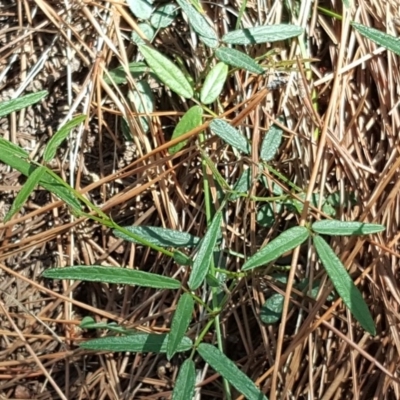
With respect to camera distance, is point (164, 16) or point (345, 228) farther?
point (164, 16)

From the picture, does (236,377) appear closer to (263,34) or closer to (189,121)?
(189,121)

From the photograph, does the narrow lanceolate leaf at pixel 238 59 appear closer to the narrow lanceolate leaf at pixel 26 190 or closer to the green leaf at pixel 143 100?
the green leaf at pixel 143 100

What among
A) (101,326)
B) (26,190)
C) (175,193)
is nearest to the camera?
(26,190)

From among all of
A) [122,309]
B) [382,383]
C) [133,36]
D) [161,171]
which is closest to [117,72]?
[133,36]

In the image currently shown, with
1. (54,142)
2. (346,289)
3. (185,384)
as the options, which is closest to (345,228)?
(346,289)

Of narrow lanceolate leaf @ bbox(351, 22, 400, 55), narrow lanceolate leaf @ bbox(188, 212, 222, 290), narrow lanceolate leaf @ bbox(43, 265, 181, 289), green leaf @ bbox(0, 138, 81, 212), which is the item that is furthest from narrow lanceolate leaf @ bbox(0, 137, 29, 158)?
narrow lanceolate leaf @ bbox(351, 22, 400, 55)

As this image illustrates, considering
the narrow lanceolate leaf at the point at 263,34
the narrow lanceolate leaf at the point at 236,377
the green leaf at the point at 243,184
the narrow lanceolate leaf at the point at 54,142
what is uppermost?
the narrow lanceolate leaf at the point at 263,34

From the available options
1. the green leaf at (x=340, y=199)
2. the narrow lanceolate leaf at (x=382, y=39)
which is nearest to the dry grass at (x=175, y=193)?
the green leaf at (x=340, y=199)
